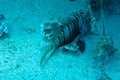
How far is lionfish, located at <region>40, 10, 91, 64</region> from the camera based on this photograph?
157 inches

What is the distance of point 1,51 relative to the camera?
4070 mm

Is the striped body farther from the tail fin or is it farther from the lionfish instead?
the tail fin

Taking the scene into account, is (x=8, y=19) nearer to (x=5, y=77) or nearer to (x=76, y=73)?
(x=5, y=77)

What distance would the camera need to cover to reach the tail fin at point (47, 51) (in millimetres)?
3766

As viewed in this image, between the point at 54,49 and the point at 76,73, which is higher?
the point at 54,49

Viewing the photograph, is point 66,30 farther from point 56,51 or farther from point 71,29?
point 56,51

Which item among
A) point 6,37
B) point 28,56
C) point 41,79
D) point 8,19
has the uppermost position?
point 8,19

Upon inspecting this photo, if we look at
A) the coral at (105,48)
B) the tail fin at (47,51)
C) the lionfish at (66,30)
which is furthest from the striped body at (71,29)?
the coral at (105,48)

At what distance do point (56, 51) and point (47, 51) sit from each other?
0.30 metres

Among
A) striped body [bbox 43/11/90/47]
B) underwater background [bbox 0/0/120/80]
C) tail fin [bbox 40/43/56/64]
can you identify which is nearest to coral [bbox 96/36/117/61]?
underwater background [bbox 0/0/120/80]

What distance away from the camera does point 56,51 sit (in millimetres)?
4039

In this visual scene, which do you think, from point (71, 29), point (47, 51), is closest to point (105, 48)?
point (71, 29)

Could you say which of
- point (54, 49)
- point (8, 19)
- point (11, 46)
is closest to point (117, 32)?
point (54, 49)

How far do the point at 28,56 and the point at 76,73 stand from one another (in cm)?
87
